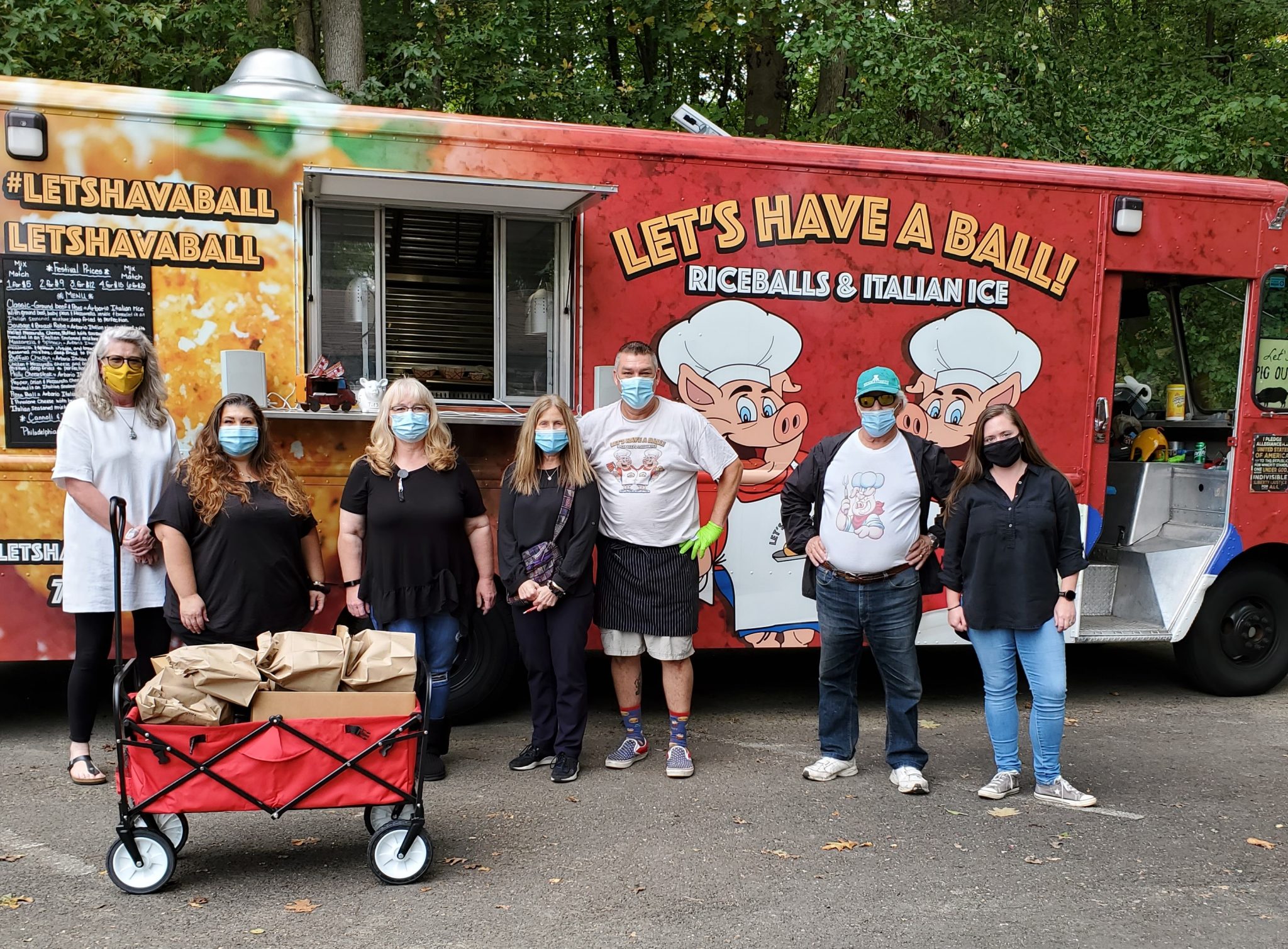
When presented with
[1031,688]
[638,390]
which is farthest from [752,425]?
[1031,688]

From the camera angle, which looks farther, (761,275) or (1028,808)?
(761,275)

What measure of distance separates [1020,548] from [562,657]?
198 centimetres

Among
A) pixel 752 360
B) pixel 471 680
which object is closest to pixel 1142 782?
pixel 752 360

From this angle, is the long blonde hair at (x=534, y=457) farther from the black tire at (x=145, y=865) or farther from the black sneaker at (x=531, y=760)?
the black tire at (x=145, y=865)

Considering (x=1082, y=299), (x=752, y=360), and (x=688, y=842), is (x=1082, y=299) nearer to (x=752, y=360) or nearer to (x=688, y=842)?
(x=752, y=360)

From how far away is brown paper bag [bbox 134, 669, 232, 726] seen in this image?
3.54m

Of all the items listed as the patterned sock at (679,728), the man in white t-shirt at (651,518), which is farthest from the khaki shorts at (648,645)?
the patterned sock at (679,728)

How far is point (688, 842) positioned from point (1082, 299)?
3767 millimetres

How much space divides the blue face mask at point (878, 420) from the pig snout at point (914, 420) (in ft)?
3.75

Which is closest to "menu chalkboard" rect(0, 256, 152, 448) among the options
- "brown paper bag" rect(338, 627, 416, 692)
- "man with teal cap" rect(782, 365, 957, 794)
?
"brown paper bag" rect(338, 627, 416, 692)

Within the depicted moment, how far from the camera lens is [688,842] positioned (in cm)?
427

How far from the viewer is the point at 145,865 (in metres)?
3.67

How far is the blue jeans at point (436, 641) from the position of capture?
4.65 meters

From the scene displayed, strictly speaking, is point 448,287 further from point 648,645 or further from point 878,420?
point 878,420
